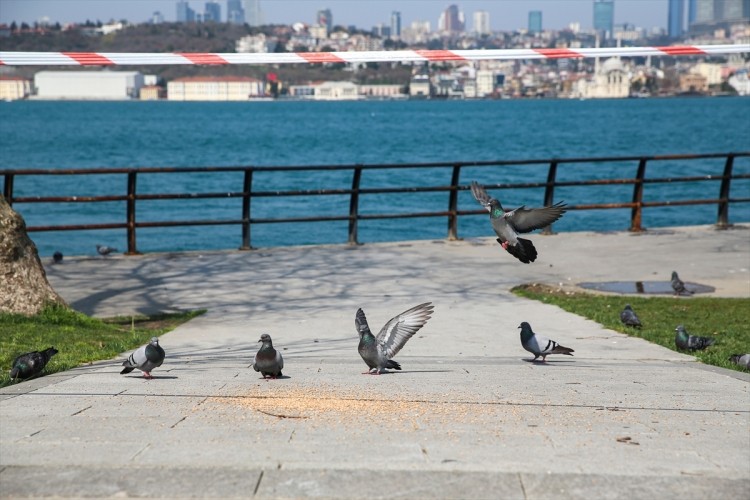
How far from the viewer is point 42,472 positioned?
5.12 m

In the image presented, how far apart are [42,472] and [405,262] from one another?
1104 cm

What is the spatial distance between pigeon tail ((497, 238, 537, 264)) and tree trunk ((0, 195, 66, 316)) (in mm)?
5678

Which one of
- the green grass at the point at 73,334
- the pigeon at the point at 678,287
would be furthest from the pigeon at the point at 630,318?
the green grass at the point at 73,334

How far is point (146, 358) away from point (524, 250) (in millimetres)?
2754

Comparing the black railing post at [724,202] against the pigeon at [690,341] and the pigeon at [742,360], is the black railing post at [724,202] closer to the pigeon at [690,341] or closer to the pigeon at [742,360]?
the pigeon at [690,341]

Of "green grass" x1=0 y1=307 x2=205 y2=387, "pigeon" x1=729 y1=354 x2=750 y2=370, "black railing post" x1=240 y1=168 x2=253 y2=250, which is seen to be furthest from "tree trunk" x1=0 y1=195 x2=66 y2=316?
"pigeon" x1=729 y1=354 x2=750 y2=370

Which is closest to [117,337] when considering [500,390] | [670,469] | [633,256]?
[500,390]

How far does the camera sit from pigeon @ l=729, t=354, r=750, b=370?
9031mm

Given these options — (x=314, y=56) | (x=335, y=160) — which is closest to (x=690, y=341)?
(x=314, y=56)

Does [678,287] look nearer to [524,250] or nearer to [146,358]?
[524,250]

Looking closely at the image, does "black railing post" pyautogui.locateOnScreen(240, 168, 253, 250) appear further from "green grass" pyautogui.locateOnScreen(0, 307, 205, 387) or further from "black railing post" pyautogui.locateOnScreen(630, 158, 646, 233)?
"black railing post" pyautogui.locateOnScreen(630, 158, 646, 233)

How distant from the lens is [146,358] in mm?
7918

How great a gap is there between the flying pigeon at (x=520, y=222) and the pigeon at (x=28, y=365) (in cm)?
343

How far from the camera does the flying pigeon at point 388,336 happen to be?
816cm
